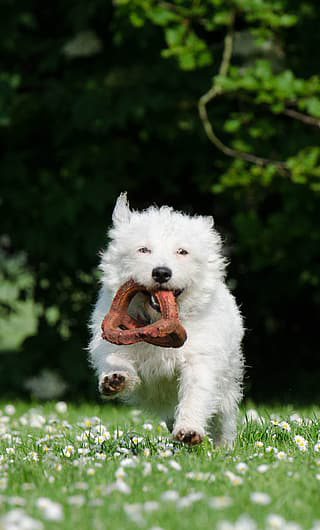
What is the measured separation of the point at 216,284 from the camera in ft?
17.4

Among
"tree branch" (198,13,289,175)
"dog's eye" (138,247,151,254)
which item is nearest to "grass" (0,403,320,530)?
"dog's eye" (138,247,151,254)

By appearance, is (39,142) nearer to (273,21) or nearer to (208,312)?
(273,21)

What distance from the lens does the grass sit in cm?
318

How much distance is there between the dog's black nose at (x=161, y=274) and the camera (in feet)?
15.8

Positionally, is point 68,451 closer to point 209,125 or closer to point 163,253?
point 163,253

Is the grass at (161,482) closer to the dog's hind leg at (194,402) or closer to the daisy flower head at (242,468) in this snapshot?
the daisy flower head at (242,468)

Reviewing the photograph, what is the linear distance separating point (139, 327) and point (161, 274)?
1.38ft

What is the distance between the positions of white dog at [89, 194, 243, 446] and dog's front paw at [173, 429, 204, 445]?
0.10 meters

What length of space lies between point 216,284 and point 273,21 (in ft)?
13.2

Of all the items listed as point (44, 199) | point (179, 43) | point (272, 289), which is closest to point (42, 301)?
point (44, 199)

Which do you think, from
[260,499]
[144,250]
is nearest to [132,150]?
[144,250]

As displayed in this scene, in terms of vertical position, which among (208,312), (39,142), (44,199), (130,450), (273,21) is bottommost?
(130,450)

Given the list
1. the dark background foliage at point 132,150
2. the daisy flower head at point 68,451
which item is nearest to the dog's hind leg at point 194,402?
the daisy flower head at point 68,451

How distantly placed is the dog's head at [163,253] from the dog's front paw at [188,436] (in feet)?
2.60
